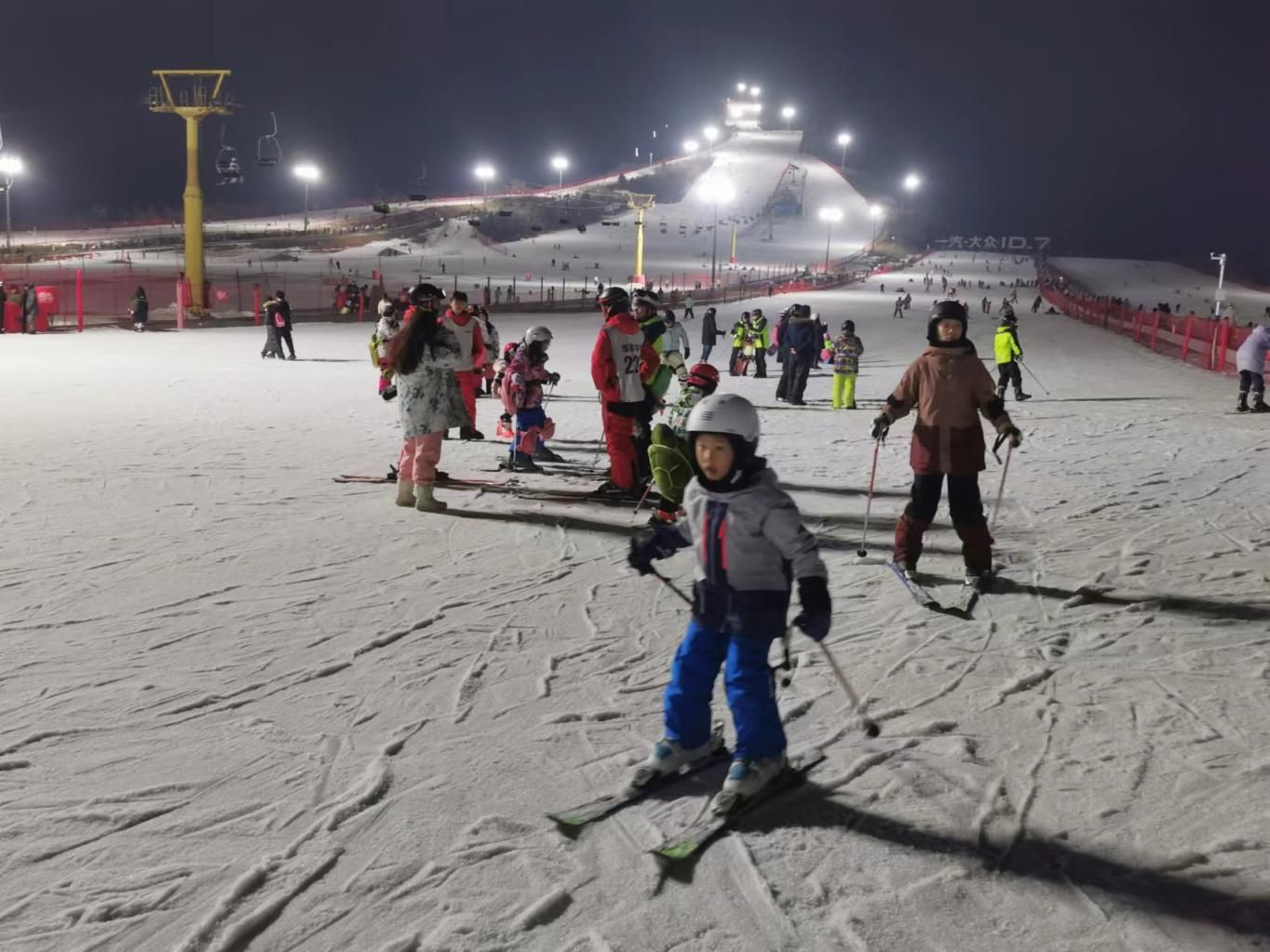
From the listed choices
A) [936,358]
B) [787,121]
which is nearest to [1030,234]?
[787,121]

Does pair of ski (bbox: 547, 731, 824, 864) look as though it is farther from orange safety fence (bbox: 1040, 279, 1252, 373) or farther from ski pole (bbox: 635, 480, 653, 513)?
orange safety fence (bbox: 1040, 279, 1252, 373)

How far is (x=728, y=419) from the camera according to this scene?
→ 338 cm

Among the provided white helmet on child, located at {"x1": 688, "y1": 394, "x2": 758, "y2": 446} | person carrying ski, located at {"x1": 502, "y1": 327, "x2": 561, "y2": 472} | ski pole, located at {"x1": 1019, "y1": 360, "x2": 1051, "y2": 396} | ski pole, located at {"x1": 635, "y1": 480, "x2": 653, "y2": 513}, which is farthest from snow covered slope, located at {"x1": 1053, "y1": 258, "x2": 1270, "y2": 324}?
white helmet on child, located at {"x1": 688, "y1": 394, "x2": 758, "y2": 446}

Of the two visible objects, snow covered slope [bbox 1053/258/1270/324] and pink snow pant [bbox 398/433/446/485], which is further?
snow covered slope [bbox 1053/258/1270/324]

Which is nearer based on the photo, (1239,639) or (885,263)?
(1239,639)

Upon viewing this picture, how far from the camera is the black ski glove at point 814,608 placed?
3.32 meters

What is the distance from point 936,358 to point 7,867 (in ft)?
16.2

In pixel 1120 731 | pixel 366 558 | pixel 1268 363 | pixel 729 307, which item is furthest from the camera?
pixel 729 307

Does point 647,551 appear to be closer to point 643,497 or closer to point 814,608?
point 814,608

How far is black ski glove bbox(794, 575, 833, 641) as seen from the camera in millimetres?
3316

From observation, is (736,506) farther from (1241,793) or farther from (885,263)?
(885,263)

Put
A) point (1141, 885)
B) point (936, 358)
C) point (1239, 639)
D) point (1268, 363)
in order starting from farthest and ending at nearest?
point (1268, 363), point (936, 358), point (1239, 639), point (1141, 885)

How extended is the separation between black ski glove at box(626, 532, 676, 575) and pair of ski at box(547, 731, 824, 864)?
78 cm

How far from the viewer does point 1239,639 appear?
5.53 meters
